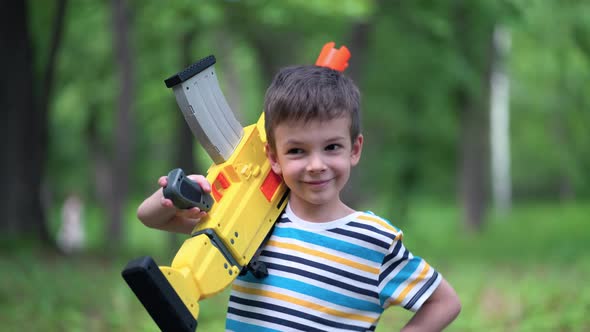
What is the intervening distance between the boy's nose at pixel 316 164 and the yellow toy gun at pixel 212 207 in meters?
0.31

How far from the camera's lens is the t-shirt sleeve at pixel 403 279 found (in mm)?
2576

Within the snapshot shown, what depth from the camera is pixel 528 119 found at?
83.6ft

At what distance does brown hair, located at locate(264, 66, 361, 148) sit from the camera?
250 centimetres

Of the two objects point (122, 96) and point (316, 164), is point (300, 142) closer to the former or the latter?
point (316, 164)

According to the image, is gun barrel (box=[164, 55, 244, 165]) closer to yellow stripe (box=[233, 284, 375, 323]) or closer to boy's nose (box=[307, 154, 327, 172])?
boy's nose (box=[307, 154, 327, 172])

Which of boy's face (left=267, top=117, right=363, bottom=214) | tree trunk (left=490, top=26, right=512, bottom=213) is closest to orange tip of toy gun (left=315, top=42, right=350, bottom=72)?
boy's face (left=267, top=117, right=363, bottom=214)

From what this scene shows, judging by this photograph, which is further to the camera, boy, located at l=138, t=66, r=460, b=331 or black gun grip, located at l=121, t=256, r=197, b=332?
boy, located at l=138, t=66, r=460, b=331

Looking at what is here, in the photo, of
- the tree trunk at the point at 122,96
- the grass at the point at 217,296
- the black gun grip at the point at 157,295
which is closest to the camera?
the black gun grip at the point at 157,295

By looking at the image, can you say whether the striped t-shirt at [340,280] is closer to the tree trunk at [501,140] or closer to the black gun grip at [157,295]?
the black gun grip at [157,295]

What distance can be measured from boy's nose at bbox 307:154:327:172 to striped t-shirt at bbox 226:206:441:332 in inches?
8.6

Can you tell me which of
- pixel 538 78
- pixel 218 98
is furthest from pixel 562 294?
pixel 538 78

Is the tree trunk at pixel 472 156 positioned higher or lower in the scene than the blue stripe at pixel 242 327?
higher

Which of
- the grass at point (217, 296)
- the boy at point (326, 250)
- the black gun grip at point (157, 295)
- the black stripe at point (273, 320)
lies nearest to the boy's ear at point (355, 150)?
the boy at point (326, 250)

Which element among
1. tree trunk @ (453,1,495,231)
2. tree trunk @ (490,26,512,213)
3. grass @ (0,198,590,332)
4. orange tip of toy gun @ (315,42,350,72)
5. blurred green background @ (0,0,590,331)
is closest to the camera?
orange tip of toy gun @ (315,42,350,72)
